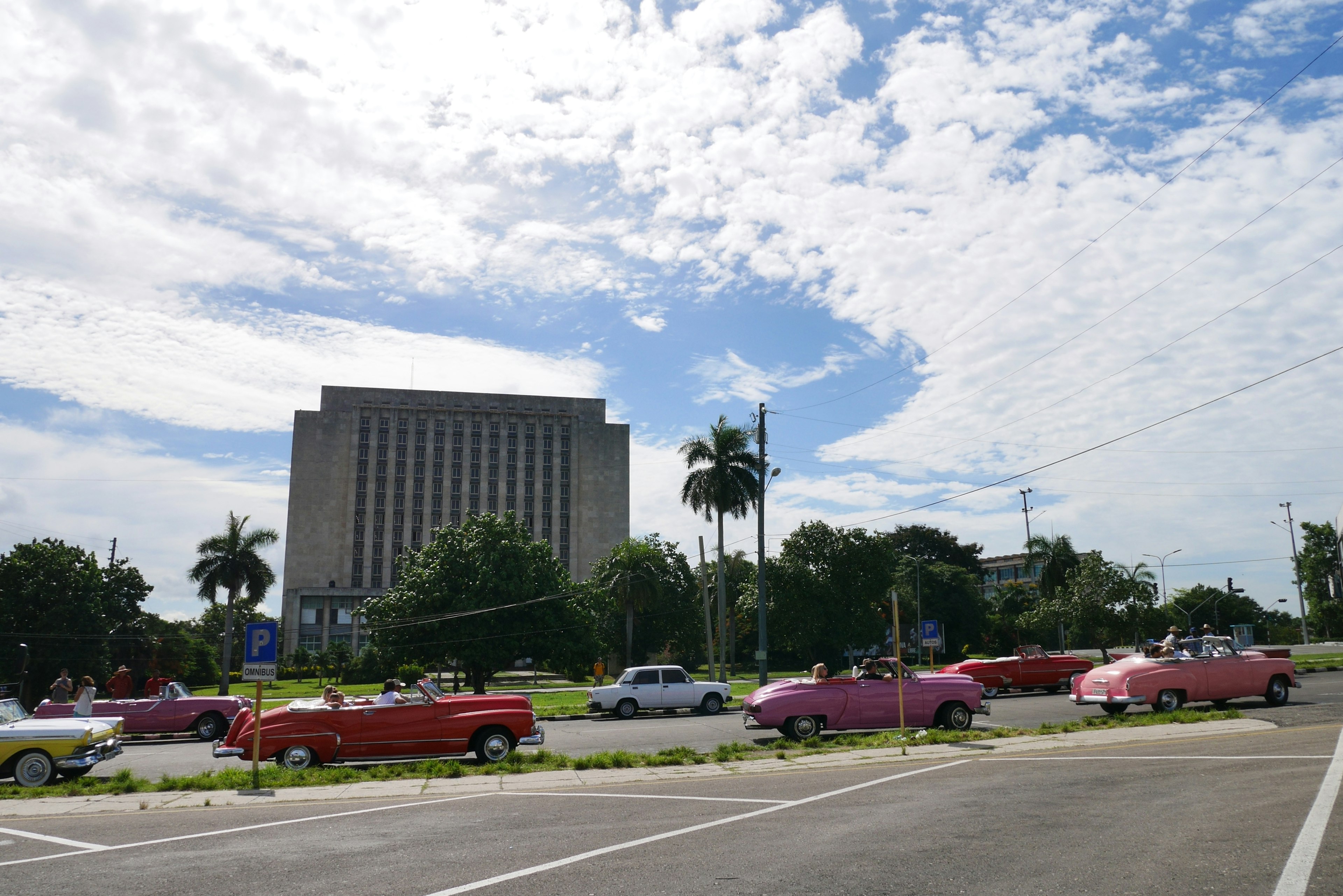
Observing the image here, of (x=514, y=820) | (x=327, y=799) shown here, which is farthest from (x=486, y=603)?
(x=514, y=820)

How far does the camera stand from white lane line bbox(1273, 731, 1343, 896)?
5.78m

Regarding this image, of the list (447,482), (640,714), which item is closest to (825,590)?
(640,714)

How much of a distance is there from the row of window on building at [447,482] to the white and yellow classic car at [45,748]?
360 ft

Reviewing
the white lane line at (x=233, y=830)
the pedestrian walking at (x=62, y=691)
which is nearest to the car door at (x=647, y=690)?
the pedestrian walking at (x=62, y=691)

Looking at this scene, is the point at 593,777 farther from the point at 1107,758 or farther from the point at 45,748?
the point at 45,748

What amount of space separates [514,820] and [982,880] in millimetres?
5041

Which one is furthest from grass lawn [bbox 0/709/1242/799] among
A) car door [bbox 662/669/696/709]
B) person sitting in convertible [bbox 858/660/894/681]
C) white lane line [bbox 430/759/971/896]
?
car door [bbox 662/669/696/709]

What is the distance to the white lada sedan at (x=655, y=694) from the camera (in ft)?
93.0

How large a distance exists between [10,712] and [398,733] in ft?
21.7

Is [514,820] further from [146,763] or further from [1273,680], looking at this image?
[1273,680]

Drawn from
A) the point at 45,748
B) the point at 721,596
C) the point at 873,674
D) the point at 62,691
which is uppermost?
the point at 721,596

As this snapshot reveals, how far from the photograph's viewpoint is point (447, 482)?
425 ft

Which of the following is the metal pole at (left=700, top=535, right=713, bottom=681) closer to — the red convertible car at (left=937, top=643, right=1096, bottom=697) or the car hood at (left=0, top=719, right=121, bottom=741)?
the red convertible car at (left=937, top=643, right=1096, bottom=697)

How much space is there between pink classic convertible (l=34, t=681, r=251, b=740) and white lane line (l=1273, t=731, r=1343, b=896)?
21.8 metres
